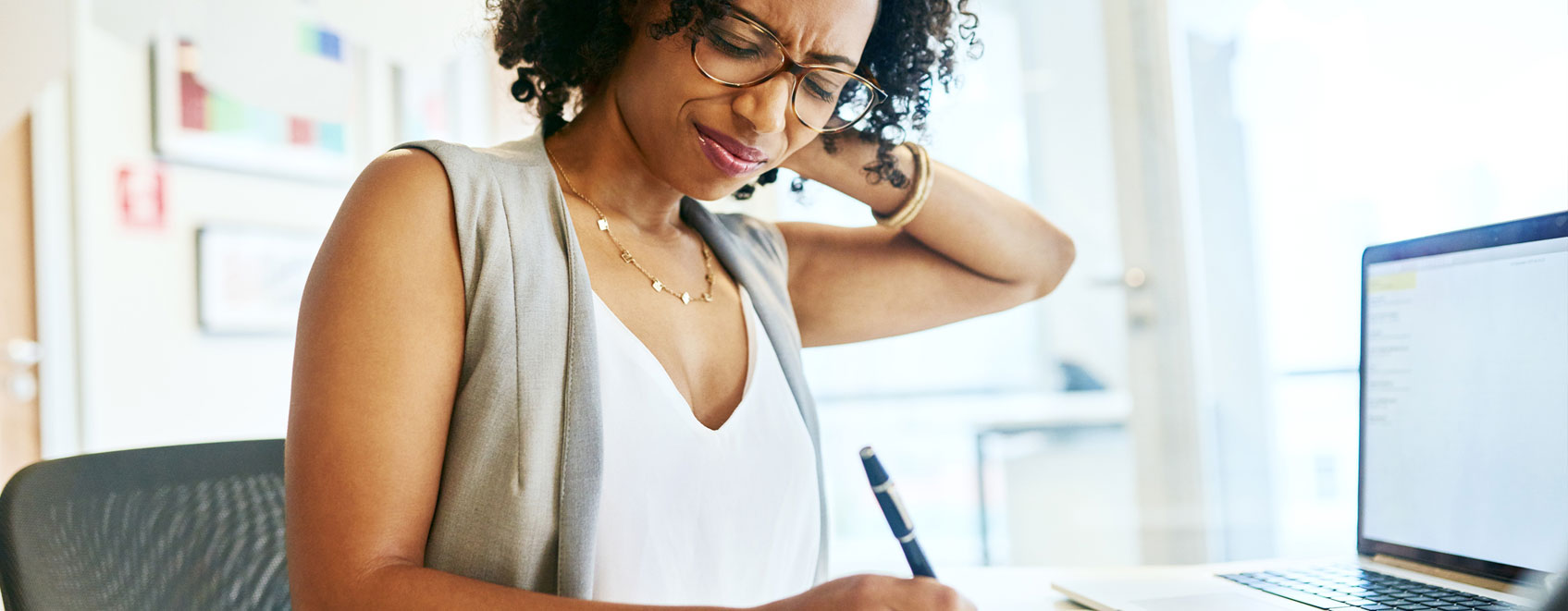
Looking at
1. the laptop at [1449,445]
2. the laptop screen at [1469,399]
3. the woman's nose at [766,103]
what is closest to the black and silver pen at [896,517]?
the laptop at [1449,445]

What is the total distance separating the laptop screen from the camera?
825 mm

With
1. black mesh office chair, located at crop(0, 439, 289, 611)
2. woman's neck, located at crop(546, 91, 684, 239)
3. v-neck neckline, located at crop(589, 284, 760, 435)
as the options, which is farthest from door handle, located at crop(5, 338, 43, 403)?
v-neck neckline, located at crop(589, 284, 760, 435)

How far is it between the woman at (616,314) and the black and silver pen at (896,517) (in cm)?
10

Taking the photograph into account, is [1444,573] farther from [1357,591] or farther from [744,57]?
[744,57]

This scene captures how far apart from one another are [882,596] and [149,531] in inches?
24.5

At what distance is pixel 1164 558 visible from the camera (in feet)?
8.30

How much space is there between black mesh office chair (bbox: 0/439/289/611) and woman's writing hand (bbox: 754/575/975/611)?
0.53 meters

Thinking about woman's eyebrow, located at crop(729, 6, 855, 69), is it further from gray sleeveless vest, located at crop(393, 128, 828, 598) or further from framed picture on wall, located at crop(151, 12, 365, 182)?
framed picture on wall, located at crop(151, 12, 365, 182)

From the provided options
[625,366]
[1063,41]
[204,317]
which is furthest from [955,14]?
[204,317]

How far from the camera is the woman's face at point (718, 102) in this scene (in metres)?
0.94

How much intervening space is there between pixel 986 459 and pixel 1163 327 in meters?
0.58

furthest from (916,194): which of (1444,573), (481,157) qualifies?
(1444,573)

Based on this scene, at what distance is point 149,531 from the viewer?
871mm

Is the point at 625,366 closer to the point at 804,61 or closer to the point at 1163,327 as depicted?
the point at 804,61
